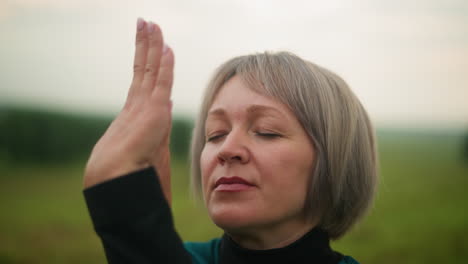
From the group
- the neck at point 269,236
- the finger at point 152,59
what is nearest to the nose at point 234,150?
the neck at point 269,236

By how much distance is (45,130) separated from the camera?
4125mm

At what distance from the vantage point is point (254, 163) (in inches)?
46.9

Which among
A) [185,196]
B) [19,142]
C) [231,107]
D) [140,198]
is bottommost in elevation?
[185,196]

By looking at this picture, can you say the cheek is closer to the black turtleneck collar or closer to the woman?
the woman

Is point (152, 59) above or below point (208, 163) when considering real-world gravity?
above

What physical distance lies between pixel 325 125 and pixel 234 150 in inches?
13.9

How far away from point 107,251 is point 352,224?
1.05m

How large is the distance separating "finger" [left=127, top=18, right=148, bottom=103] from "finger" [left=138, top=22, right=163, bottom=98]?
0.01m

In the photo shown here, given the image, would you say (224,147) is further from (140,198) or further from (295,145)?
(140,198)

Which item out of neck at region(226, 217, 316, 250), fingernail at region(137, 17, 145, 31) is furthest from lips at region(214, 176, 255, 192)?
fingernail at region(137, 17, 145, 31)

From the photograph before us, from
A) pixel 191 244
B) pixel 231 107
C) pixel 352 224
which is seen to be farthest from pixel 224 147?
pixel 352 224

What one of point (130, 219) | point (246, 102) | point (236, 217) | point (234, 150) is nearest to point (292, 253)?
point (236, 217)

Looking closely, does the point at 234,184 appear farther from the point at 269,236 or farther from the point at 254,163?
the point at 269,236

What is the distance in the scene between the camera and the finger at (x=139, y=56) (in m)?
0.93
